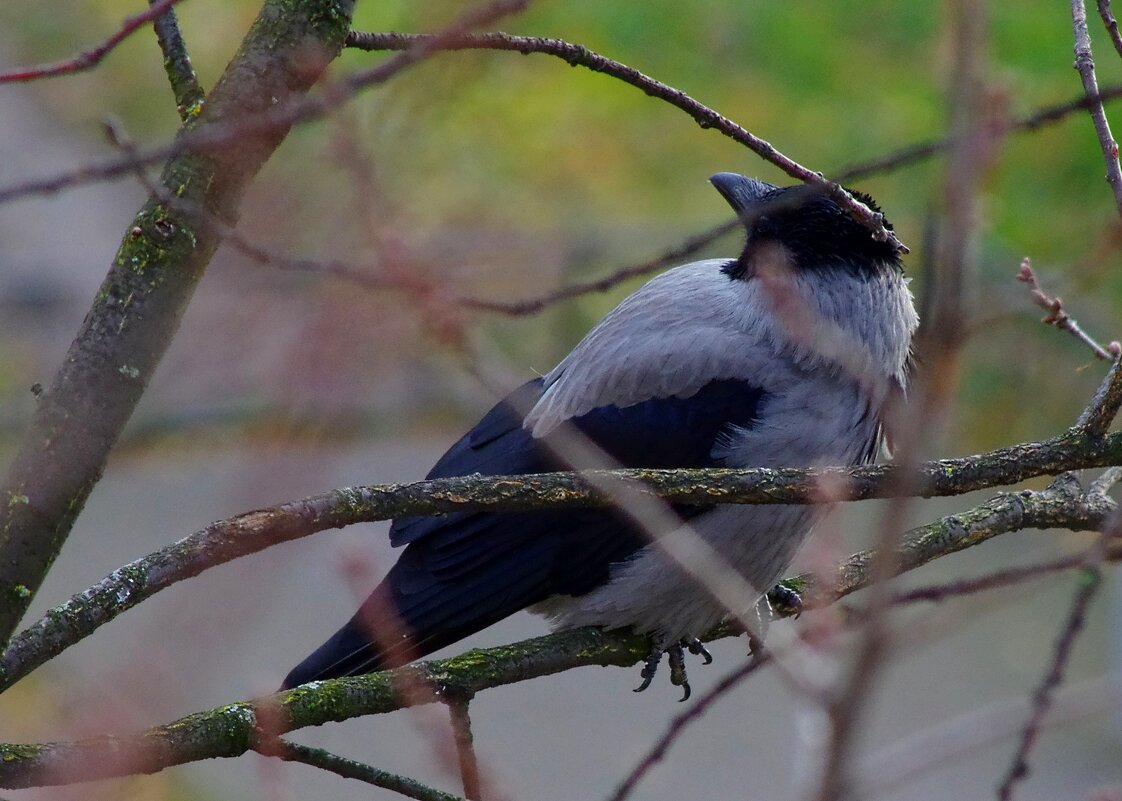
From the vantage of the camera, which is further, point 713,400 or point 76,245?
point 76,245

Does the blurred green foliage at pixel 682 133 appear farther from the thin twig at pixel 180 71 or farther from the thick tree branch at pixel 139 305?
the thick tree branch at pixel 139 305

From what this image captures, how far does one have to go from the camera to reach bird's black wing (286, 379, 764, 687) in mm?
3830

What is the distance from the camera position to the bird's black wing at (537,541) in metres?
3.83

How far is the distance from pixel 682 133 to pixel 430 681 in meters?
6.14

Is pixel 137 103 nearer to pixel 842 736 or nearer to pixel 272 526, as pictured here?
pixel 272 526

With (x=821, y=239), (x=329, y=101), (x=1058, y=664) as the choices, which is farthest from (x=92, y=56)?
(x=821, y=239)

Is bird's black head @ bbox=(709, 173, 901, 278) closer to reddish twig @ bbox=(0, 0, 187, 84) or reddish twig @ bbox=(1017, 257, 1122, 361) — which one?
reddish twig @ bbox=(1017, 257, 1122, 361)

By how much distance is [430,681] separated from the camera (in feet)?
8.93

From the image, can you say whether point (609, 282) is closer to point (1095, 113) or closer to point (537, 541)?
point (1095, 113)

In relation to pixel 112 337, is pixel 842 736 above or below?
below

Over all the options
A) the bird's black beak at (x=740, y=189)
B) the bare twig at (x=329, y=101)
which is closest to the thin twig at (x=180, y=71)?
the bare twig at (x=329, y=101)

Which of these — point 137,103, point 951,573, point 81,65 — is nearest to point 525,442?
point 81,65

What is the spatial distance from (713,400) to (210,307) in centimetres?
188

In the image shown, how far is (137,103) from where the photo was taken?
28.1 ft
